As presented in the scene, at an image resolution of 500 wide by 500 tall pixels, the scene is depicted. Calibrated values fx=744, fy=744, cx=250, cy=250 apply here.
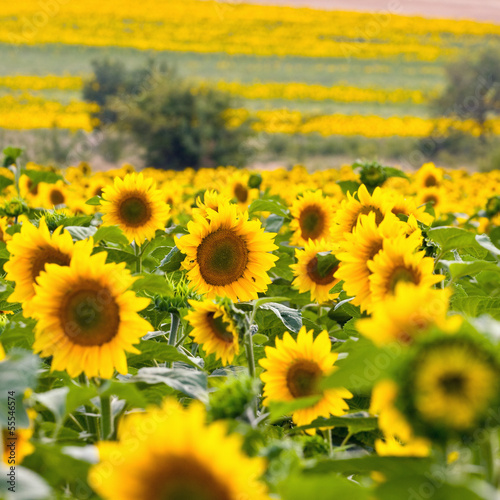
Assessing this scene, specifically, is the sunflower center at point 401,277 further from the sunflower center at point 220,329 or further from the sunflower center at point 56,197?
the sunflower center at point 56,197

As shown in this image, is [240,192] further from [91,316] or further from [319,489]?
[319,489]

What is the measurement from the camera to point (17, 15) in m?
42.4

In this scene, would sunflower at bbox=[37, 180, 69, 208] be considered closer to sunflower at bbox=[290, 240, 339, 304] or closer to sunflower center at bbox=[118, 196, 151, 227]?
sunflower center at bbox=[118, 196, 151, 227]

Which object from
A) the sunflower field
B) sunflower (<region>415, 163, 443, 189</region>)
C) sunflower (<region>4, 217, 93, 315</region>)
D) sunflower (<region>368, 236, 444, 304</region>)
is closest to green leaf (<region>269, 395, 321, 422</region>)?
the sunflower field

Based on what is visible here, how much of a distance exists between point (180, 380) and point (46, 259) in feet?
1.68

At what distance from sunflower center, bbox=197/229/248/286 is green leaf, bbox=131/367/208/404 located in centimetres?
81

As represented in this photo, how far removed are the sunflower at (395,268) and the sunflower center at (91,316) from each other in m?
0.54

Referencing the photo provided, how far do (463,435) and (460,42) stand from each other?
159 ft

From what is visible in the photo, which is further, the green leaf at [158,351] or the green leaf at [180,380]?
the green leaf at [158,351]

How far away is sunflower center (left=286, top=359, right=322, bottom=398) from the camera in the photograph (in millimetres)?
1619

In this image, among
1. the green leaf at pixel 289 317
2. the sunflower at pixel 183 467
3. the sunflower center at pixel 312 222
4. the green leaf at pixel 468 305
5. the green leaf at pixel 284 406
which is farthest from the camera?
the sunflower center at pixel 312 222

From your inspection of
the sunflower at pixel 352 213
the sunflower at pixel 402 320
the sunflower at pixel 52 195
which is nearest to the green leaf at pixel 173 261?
the sunflower at pixel 352 213

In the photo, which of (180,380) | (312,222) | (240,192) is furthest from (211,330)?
(240,192)

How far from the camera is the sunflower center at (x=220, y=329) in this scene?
1761 mm
